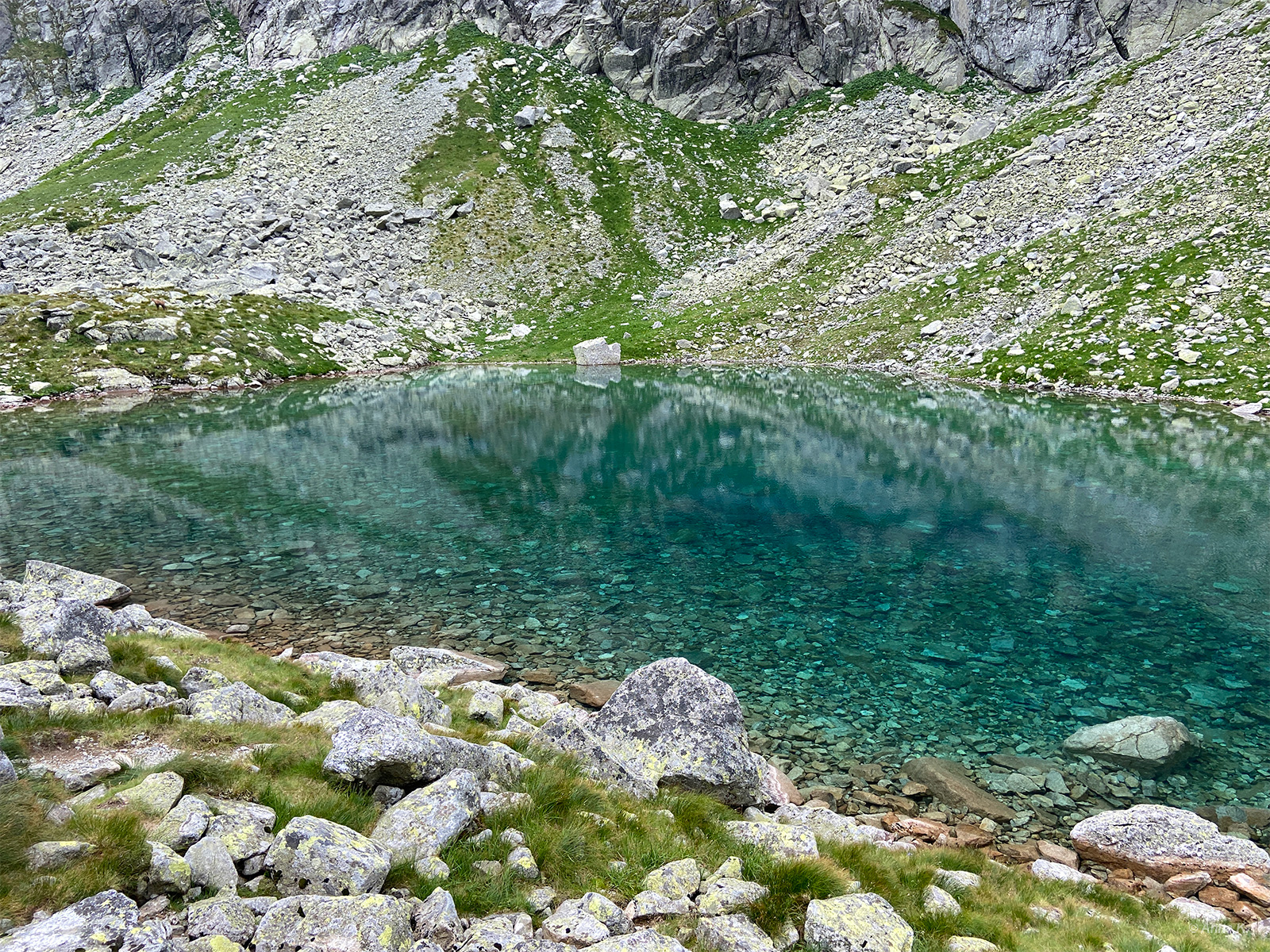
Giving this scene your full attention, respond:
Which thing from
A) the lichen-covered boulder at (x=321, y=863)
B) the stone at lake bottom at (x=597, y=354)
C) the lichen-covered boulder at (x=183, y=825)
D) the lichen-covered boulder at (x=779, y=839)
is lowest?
the stone at lake bottom at (x=597, y=354)

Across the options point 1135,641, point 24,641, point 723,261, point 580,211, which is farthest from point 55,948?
point 580,211

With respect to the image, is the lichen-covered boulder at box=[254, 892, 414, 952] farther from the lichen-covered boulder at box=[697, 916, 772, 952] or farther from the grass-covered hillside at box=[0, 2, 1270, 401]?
the grass-covered hillside at box=[0, 2, 1270, 401]


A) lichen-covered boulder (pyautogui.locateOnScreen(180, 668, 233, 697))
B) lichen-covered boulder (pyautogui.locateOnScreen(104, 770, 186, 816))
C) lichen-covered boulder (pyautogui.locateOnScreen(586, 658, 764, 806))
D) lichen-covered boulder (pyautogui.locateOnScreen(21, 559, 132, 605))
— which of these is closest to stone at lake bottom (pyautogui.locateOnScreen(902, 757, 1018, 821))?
lichen-covered boulder (pyautogui.locateOnScreen(586, 658, 764, 806))

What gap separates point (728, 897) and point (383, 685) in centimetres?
721

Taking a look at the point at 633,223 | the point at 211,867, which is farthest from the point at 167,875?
the point at 633,223

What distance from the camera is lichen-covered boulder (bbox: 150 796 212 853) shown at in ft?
19.1

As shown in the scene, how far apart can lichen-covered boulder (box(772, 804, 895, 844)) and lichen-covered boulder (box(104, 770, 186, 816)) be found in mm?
7130

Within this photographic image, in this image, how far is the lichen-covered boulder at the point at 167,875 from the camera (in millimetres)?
5348

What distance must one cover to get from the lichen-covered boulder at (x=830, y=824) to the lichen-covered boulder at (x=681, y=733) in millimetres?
566

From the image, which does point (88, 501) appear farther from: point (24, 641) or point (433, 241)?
point (433, 241)

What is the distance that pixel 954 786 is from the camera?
38.2ft

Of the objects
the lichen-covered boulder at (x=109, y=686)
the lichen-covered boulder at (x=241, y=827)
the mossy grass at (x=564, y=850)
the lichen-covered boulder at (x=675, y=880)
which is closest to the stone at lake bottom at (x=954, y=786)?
the mossy grass at (x=564, y=850)

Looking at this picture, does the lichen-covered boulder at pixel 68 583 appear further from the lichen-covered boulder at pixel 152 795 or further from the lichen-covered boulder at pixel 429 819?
the lichen-covered boulder at pixel 429 819

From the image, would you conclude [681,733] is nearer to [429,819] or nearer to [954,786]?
[429,819]
